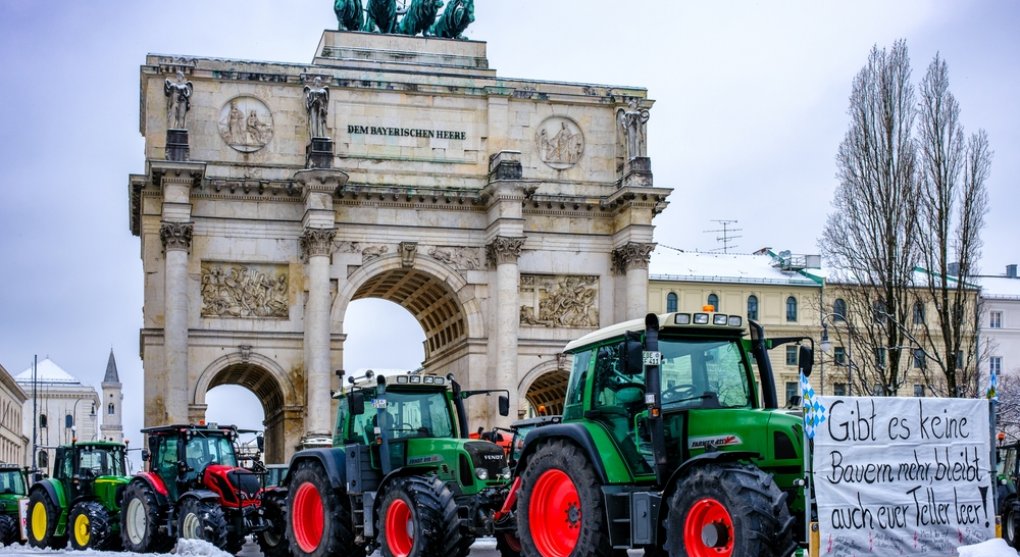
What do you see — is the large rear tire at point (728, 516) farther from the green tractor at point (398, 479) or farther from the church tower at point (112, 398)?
the church tower at point (112, 398)

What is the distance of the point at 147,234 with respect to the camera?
4472 cm

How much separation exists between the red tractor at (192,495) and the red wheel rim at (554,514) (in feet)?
26.7

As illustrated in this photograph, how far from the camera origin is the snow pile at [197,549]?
73.0ft

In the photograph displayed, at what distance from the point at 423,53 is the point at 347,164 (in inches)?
193

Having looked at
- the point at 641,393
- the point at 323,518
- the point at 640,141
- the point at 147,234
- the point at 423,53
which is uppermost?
the point at 423,53

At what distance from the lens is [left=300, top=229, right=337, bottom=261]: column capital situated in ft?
146

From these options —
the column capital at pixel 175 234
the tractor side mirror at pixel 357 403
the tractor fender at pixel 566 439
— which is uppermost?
the column capital at pixel 175 234

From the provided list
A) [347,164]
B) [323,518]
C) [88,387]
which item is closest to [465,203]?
[347,164]

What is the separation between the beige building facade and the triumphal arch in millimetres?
66801

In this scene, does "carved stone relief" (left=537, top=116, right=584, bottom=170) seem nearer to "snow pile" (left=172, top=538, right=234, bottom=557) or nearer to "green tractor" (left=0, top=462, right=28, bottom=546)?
"green tractor" (left=0, top=462, right=28, bottom=546)

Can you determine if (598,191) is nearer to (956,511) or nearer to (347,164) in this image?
(347,164)

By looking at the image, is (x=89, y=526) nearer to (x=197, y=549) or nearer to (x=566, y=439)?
(x=197, y=549)

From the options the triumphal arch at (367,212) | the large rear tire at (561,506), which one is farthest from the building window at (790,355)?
the large rear tire at (561,506)

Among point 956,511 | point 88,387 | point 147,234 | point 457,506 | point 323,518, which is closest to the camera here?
point 956,511
